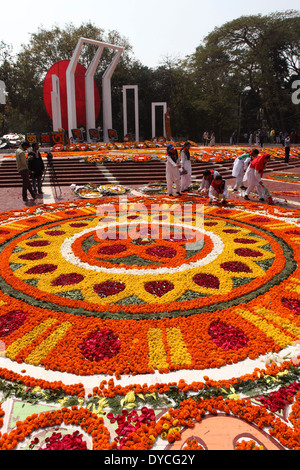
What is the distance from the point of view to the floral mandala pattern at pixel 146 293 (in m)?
3.04

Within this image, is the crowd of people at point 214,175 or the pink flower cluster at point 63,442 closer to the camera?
the pink flower cluster at point 63,442

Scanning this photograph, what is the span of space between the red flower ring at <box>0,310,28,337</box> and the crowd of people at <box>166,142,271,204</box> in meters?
5.88

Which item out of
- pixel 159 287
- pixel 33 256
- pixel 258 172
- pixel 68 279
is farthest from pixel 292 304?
pixel 258 172

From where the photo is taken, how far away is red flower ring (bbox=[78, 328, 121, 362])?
9.77 ft

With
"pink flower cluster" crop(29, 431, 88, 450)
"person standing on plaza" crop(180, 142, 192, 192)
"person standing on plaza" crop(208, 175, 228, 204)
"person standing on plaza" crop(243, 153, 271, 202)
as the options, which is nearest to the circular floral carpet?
"pink flower cluster" crop(29, 431, 88, 450)

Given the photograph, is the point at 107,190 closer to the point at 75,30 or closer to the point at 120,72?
the point at 120,72

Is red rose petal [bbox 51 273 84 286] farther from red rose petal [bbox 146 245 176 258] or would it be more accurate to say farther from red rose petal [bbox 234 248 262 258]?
red rose petal [bbox 234 248 262 258]

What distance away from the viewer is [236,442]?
2148 mm

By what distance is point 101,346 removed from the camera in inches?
122

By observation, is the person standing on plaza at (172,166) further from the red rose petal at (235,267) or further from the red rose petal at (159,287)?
the red rose petal at (159,287)

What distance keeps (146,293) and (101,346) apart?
108 cm

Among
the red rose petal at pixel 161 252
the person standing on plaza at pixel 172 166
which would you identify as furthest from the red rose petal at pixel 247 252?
the person standing on plaza at pixel 172 166

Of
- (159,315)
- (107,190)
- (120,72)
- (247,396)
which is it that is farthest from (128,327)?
(120,72)

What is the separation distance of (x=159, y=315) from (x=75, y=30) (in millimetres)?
38158
